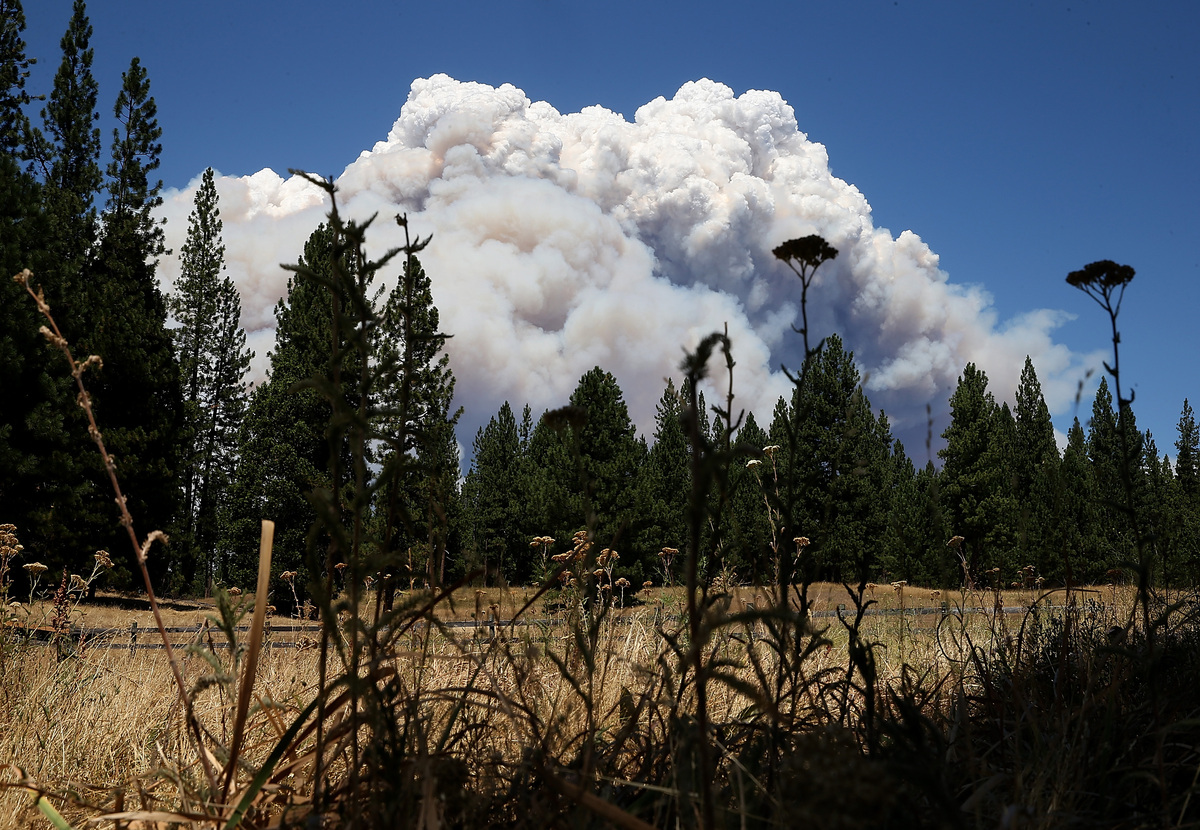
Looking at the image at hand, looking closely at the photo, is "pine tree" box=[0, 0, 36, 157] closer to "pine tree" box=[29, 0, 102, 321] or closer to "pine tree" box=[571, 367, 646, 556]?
"pine tree" box=[29, 0, 102, 321]

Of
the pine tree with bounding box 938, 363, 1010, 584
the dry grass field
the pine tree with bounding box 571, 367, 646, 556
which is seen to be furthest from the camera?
the pine tree with bounding box 938, 363, 1010, 584

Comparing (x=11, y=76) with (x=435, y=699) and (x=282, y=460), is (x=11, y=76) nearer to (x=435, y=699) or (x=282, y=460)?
(x=282, y=460)

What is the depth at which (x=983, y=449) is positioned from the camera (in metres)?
28.0

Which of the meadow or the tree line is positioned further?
the tree line

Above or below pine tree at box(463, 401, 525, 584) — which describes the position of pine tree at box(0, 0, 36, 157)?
above

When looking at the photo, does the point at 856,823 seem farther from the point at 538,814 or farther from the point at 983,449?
the point at 983,449

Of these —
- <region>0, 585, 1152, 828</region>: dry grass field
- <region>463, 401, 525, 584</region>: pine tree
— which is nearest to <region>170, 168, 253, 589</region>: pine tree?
<region>463, 401, 525, 584</region>: pine tree

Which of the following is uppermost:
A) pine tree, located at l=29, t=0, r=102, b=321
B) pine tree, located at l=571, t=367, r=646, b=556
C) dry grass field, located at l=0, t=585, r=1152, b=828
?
pine tree, located at l=29, t=0, r=102, b=321

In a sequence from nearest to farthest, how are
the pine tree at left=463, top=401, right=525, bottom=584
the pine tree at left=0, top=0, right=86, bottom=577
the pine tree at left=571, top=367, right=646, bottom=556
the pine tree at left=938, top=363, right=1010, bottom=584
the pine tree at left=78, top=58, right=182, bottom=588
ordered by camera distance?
the pine tree at left=0, top=0, right=86, bottom=577 < the pine tree at left=78, top=58, right=182, bottom=588 < the pine tree at left=571, top=367, right=646, bottom=556 < the pine tree at left=938, top=363, right=1010, bottom=584 < the pine tree at left=463, top=401, right=525, bottom=584

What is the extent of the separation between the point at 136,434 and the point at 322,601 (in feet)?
67.2

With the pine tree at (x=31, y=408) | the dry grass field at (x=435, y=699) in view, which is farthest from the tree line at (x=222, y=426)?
the dry grass field at (x=435, y=699)

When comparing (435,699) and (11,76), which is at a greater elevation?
(11,76)

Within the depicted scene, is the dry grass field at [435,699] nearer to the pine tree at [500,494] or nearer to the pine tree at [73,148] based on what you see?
the pine tree at [73,148]

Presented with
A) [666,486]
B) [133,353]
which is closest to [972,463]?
[666,486]
